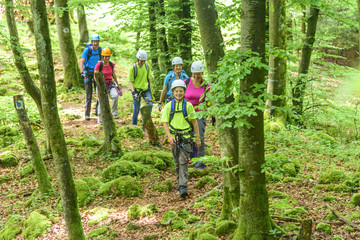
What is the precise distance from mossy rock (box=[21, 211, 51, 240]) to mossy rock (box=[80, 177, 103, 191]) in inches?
52.1

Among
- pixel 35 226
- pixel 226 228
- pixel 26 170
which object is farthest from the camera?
pixel 26 170

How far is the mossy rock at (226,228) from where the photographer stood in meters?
4.09

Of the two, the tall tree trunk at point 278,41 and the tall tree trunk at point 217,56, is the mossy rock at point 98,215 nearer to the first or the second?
the tall tree trunk at point 217,56

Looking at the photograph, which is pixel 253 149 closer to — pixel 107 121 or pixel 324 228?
pixel 324 228

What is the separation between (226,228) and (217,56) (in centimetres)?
232

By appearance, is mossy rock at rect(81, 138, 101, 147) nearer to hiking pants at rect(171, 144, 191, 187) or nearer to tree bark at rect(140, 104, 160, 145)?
tree bark at rect(140, 104, 160, 145)

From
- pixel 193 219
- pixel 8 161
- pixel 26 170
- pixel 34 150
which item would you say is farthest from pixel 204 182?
pixel 8 161

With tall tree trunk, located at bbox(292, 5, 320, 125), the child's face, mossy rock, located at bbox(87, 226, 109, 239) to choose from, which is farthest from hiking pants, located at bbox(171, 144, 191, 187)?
tall tree trunk, located at bbox(292, 5, 320, 125)

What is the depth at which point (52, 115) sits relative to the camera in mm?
3814

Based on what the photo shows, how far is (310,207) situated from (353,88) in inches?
534

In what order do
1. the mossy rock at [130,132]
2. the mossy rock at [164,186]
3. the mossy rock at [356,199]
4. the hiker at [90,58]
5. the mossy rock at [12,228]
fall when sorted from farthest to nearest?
the hiker at [90,58], the mossy rock at [130,132], the mossy rock at [164,186], the mossy rock at [12,228], the mossy rock at [356,199]

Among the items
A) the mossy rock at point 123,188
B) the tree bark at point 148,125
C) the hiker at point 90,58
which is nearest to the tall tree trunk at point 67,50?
the hiker at point 90,58

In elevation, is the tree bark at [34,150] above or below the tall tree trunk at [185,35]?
below

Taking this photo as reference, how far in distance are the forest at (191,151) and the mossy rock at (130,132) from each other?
4 centimetres
